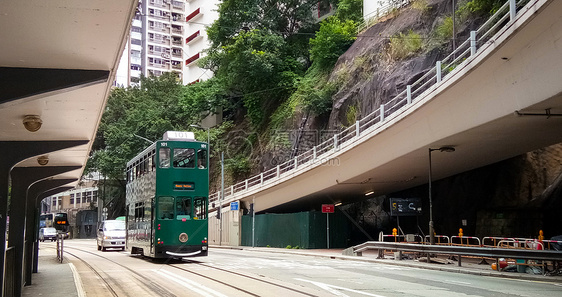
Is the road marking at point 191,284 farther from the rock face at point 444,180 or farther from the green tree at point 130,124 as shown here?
the green tree at point 130,124

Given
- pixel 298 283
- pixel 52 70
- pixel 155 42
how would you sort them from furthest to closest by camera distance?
pixel 155 42
pixel 298 283
pixel 52 70

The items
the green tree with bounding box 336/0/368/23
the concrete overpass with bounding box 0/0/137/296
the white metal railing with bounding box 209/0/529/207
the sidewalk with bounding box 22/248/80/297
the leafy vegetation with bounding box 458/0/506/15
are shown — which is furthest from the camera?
the green tree with bounding box 336/0/368/23

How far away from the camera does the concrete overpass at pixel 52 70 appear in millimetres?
5391

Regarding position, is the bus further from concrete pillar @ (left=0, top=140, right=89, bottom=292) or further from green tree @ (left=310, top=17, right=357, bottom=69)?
green tree @ (left=310, top=17, right=357, bottom=69)

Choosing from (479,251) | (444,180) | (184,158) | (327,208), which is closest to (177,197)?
(184,158)

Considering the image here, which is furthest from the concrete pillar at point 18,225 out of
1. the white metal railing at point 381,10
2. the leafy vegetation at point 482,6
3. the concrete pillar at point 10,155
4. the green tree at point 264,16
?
the green tree at point 264,16

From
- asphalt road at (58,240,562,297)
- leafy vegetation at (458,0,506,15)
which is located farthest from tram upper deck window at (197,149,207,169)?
leafy vegetation at (458,0,506,15)

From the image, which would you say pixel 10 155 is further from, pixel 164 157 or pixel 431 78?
pixel 431 78

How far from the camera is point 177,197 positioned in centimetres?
2384

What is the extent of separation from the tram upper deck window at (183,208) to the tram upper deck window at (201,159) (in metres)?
1.47

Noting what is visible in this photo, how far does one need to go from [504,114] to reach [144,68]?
105 meters

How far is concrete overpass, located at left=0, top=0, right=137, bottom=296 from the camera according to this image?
539 cm

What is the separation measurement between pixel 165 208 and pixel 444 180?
18.9 m

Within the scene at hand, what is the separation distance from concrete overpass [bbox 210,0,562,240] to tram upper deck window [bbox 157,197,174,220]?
1010cm
